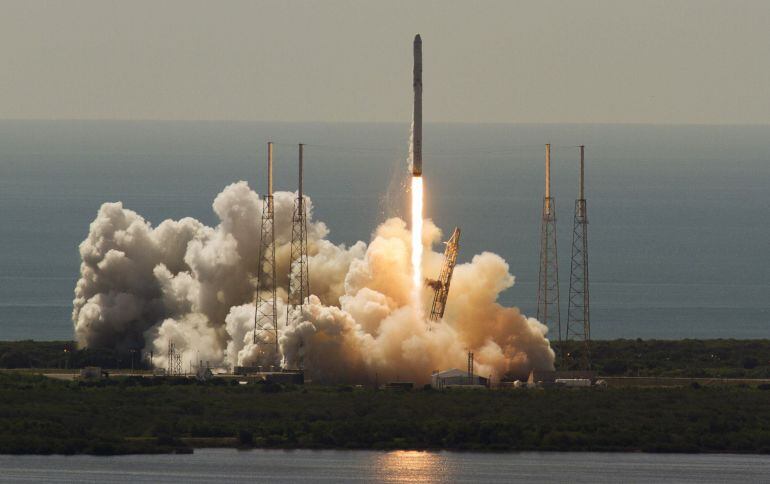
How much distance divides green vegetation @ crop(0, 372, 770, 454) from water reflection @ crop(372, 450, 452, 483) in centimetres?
139

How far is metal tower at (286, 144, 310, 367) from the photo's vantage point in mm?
90750

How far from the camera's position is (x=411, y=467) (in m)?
75.2

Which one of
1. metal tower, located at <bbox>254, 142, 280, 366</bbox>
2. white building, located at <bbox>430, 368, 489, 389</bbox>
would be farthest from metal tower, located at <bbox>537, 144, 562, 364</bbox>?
metal tower, located at <bbox>254, 142, 280, 366</bbox>

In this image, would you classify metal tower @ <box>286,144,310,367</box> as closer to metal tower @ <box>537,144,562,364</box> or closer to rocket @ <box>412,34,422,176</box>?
rocket @ <box>412,34,422,176</box>

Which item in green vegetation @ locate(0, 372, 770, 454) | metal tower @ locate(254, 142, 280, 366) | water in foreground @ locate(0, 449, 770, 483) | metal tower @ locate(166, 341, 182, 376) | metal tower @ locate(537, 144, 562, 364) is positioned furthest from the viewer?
metal tower @ locate(166, 341, 182, 376)

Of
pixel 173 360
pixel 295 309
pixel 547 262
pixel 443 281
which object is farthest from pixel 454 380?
pixel 173 360

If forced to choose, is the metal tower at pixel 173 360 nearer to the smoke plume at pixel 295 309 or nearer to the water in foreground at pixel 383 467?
the smoke plume at pixel 295 309

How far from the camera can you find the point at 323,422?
81.0 metres

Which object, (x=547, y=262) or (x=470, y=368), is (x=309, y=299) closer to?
(x=470, y=368)

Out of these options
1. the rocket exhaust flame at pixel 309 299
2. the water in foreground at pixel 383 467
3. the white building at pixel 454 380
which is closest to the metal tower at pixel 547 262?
the rocket exhaust flame at pixel 309 299

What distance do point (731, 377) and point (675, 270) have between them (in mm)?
83799

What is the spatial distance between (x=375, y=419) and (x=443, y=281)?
391 inches

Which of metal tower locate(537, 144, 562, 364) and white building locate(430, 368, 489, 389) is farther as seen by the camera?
metal tower locate(537, 144, 562, 364)

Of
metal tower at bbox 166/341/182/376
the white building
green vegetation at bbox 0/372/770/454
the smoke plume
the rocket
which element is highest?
the rocket
